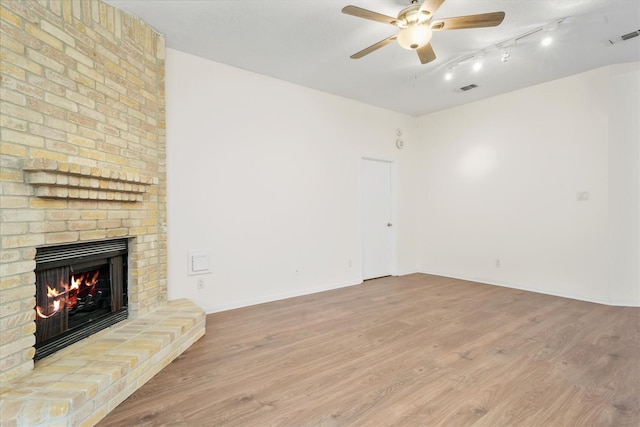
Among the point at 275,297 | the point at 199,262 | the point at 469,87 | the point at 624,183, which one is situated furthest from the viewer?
the point at 469,87

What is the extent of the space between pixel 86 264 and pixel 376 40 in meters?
3.24

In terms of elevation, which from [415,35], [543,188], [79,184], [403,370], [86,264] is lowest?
[403,370]

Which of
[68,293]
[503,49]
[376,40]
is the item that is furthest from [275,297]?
→ [503,49]

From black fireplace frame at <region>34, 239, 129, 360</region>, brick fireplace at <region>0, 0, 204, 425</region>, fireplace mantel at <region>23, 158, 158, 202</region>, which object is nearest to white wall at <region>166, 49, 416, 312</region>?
brick fireplace at <region>0, 0, 204, 425</region>

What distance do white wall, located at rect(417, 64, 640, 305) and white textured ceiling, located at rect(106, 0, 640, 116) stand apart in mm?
423

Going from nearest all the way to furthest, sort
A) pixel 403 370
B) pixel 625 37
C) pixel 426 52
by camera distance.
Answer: pixel 403 370 → pixel 426 52 → pixel 625 37

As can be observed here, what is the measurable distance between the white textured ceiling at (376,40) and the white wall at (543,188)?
42 centimetres

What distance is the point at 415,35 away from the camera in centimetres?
240

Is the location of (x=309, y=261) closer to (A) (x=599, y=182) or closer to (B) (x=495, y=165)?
(B) (x=495, y=165)

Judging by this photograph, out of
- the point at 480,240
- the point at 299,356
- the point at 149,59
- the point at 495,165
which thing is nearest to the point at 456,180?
the point at 495,165

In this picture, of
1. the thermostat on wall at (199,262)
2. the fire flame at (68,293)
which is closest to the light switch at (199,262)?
the thermostat on wall at (199,262)

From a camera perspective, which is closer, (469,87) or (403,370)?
(403,370)

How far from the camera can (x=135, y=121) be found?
9.21 feet

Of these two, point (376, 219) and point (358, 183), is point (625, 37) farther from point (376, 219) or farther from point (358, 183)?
point (376, 219)
